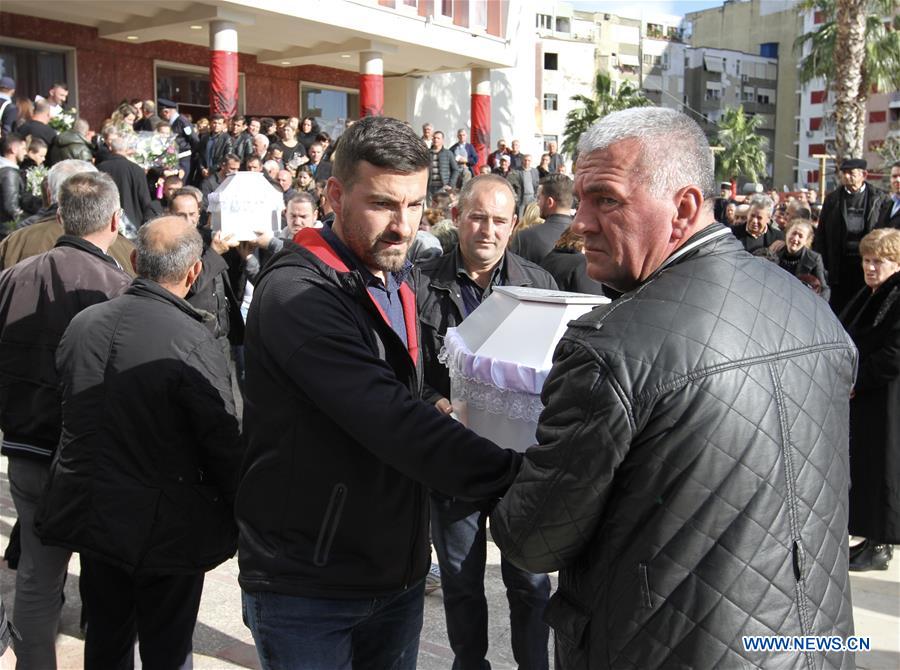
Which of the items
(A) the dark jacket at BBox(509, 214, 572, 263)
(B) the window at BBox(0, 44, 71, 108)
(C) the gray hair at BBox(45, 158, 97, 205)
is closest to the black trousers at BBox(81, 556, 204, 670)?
(C) the gray hair at BBox(45, 158, 97, 205)

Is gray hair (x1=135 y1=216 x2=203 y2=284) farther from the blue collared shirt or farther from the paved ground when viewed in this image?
the paved ground

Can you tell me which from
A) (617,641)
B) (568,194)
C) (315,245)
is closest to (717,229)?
(617,641)

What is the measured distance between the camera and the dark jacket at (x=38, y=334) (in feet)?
11.0

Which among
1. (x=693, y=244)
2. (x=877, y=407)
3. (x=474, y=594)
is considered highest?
(x=693, y=244)

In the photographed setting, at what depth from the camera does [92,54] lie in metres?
17.5

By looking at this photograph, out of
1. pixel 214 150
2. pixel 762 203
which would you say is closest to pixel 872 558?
pixel 762 203

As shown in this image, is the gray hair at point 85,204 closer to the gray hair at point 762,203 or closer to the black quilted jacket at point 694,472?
the black quilted jacket at point 694,472

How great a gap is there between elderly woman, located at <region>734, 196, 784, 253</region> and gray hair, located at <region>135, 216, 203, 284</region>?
7021 millimetres

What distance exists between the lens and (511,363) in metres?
2.11

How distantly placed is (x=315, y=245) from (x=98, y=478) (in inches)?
52.4

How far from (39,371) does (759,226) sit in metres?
7.46

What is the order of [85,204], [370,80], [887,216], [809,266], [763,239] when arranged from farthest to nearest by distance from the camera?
[370,80], [763,239], [887,216], [809,266], [85,204]

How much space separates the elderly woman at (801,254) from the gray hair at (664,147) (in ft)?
21.3

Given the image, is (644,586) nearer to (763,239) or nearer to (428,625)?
(428,625)
